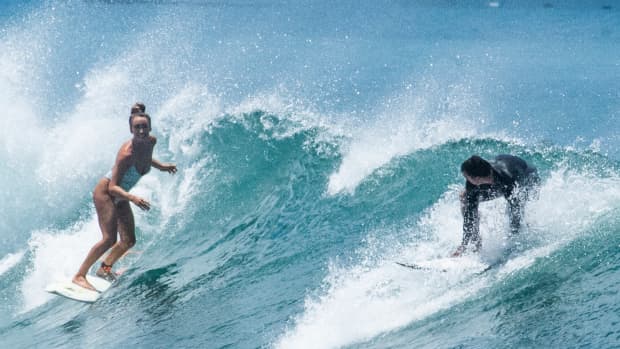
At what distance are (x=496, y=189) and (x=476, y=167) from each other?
39 centimetres

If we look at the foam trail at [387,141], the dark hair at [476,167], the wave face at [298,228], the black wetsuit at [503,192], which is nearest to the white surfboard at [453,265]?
the wave face at [298,228]

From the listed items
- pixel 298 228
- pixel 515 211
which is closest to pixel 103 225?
pixel 298 228

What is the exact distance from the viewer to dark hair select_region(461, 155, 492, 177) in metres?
6.36

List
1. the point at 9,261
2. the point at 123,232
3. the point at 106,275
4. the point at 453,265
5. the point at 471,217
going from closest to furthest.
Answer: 1. the point at 453,265
2. the point at 471,217
3. the point at 123,232
4. the point at 106,275
5. the point at 9,261

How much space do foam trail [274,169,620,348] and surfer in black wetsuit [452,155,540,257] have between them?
0.55 ft

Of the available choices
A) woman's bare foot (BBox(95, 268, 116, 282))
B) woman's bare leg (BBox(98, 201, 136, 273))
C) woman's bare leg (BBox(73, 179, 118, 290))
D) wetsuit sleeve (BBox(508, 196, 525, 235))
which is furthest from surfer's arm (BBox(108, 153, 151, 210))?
wetsuit sleeve (BBox(508, 196, 525, 235))

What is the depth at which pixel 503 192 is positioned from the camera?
6.70 meters

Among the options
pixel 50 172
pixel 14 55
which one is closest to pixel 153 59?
pixel 14 55

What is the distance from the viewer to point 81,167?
13.0 meters

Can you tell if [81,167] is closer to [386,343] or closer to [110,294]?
[110,294]

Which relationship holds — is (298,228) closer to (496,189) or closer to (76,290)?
(76,290)

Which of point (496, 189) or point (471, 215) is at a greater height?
point (496, 189)

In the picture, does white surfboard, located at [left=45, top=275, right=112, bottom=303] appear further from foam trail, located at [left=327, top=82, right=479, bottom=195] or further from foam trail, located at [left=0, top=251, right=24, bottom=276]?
foam trail, located at [left=327, top=82, right=479, bottom=195]

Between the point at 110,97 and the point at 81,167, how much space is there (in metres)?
2.62
